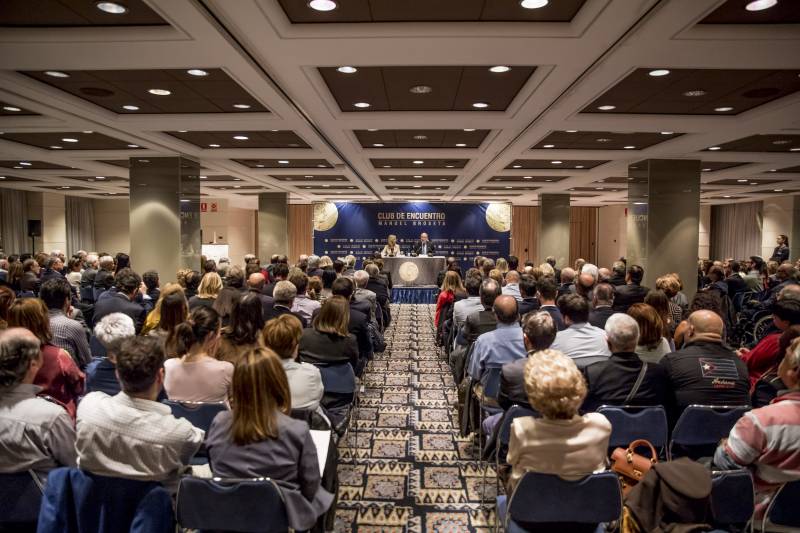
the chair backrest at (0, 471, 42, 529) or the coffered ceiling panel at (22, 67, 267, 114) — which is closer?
the chair backrest at (0, 471, 42, 529)

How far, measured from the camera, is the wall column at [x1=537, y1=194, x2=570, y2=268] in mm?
18578

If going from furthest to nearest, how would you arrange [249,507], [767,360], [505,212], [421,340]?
[505,212] → [421,340] → [767,360] → [249,507]

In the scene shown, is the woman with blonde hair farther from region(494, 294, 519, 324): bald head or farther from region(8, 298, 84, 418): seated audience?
region(494, 294, 519, 324): bald head

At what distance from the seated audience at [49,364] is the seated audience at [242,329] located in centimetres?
90

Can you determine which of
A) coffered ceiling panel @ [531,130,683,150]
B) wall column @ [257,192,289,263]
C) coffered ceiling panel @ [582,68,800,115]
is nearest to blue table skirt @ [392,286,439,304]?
wall column @ [257,192,289,263]

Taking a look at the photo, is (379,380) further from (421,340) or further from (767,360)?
(767,360)

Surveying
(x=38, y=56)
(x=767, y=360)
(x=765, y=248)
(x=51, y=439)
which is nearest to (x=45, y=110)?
(x=38, y=56)

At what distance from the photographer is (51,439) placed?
2.41m

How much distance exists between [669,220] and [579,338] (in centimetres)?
749

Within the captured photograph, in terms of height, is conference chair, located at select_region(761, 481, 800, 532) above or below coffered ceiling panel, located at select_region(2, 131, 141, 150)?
below

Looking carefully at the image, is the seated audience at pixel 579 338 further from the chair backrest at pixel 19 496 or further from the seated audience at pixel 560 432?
the chair backrest at pixel 19 496

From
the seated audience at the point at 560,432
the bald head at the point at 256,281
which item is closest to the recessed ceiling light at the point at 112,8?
the bald head at the point at 256,281

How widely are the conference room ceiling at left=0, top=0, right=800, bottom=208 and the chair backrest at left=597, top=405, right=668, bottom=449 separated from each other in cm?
266

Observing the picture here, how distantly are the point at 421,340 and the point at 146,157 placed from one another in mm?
6563
